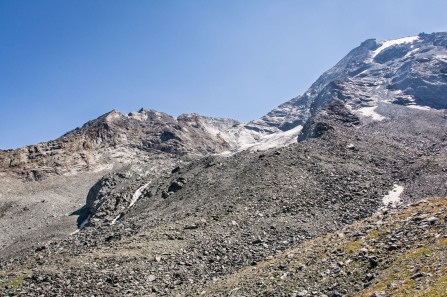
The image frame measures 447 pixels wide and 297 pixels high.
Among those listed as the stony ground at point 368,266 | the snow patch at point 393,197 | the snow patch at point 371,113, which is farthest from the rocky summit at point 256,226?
the snow patch at point 371,113

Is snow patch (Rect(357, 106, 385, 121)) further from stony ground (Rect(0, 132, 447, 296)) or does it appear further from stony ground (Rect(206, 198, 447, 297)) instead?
stony ground (Rect(206, 198, 447, 297))

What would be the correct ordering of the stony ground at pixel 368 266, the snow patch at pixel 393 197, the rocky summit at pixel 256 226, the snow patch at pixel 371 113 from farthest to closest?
the snow patch at pixel 371 113, the snow patch at pixel 393 197, the rocky summit at pixel 256 226, the stony ground at pixel 368 266

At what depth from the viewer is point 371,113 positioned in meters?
120

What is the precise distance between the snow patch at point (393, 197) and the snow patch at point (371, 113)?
252 feet

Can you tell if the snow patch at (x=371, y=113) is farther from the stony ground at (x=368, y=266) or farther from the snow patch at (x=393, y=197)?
the stony ground at (x=368, y=266)

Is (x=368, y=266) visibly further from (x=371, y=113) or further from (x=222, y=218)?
(x=371, y=113)

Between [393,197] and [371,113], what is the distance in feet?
304

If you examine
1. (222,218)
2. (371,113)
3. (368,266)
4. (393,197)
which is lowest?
(393,197)

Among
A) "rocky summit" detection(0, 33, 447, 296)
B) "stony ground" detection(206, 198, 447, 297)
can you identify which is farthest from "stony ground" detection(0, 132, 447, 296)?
"stony ground" detection(206, 198, 447, 297)

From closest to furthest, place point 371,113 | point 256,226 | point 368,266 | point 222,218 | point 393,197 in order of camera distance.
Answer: point 368,266 → point 256,226 → point 222,218 → point 393,197 → point 371,113

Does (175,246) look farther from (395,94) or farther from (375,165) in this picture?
(395,94)

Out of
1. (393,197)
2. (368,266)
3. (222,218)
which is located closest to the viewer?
(368,266)

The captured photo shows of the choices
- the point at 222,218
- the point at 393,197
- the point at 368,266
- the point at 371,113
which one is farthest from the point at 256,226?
the point at 371,113

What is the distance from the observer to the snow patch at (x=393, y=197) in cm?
3524
